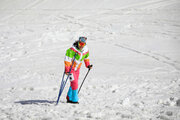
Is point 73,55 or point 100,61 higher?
point 73,55

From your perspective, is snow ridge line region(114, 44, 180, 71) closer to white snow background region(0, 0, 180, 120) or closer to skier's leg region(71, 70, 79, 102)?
white snow background region(0, 0, 180, 120)

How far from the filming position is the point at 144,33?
608 inches

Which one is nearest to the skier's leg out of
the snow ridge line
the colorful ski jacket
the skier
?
the skier

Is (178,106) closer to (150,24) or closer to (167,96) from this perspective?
(167,96)

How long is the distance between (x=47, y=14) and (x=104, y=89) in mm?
18648

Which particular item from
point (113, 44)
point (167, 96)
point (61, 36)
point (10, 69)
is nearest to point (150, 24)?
point (113, 44)

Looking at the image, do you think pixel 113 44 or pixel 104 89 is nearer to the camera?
pixel 104 89

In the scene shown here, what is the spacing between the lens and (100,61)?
10.8m

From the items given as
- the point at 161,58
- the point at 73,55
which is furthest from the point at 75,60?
the point at 161,58

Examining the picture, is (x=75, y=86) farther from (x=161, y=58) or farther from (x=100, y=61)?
(x=161, y=58)

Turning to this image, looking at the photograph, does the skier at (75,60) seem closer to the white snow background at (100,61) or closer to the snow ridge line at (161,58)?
the white snow background at (100,61)

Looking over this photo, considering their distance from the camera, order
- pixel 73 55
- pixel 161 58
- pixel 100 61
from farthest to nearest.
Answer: pixel 100 61
pixel 161 58
pixel 73 55

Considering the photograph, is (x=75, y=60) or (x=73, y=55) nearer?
(x=73, y=55)

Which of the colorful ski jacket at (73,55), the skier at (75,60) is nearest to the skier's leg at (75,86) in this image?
the skier at (75,60)
